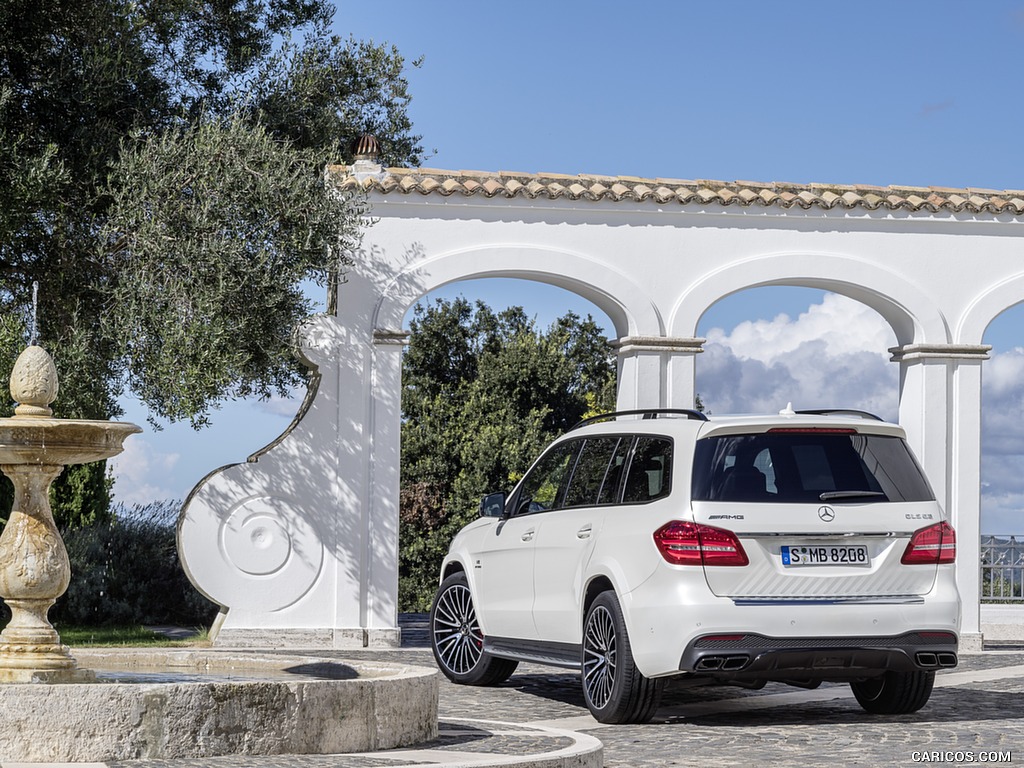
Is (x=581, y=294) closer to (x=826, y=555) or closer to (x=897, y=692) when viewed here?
(x=897, y=692)

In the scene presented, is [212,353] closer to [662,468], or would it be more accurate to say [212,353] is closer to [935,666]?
[662,468]

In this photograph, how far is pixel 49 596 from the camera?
761cm

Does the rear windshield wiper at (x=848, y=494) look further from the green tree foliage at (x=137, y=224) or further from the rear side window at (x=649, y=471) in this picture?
the green tree foliage at (x=137, y=224)

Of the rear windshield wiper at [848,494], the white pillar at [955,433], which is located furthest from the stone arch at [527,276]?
the rear windshield wiper at [848,494]

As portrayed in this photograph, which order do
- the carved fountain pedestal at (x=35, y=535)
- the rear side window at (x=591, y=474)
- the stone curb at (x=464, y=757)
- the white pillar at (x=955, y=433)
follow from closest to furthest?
1. the stone curb at (x=464, y=757)
2. the carved fountain pedestal at (x=35, y=535)
3. the rear side window at (x=591, y=474)
4. the white pillar at (x=955, y=433)

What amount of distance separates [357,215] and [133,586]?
5944 mm

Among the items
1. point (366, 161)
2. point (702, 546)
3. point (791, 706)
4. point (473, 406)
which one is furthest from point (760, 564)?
point (473, 406)

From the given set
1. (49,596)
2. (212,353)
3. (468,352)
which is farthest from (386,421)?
(468,352)

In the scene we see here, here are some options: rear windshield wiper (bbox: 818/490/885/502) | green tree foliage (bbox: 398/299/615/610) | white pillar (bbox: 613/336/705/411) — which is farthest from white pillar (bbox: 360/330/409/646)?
green tree foliage (bbox: 398/299/615/610)

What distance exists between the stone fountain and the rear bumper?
5.34 feet

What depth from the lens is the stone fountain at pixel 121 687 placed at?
606 cm

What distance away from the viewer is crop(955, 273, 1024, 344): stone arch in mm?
15320

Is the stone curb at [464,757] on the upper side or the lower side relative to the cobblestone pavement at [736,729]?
upper

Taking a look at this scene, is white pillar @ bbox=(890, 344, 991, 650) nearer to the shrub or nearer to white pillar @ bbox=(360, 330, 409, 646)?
white pillar @ bbox=(360, 330, 409, 646)
